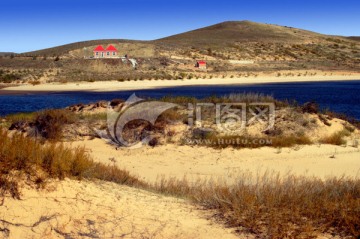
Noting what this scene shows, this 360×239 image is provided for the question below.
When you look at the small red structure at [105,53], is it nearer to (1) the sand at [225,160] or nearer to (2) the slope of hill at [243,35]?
(2) the slope of hill at [243,35]

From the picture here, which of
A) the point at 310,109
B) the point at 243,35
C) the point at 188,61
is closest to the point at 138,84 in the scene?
the point at 188,61

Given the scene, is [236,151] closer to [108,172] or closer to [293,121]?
[293,121]

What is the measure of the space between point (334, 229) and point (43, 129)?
11.2m

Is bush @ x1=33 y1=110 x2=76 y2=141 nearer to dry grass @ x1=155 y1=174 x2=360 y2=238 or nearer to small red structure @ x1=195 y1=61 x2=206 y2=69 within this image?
dry grass @ x1=155 y1=174 x2=360 y2=238

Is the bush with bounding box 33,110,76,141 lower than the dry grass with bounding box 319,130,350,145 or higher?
higher

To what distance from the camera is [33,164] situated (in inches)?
247

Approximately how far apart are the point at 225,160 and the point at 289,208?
6.53 m


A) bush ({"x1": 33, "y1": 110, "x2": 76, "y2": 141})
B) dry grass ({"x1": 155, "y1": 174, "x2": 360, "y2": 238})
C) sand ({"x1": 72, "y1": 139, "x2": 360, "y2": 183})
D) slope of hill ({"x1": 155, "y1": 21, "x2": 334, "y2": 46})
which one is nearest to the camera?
dry grass ({"x1": 155, "y1": 174, "x2": 360, "y2": 238})

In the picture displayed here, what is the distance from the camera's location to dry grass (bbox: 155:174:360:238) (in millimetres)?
5410

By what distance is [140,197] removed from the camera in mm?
6777

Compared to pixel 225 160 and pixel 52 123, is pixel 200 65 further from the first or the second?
pixel 225 160

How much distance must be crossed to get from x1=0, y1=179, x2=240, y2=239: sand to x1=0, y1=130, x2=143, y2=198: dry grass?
0.17 metres

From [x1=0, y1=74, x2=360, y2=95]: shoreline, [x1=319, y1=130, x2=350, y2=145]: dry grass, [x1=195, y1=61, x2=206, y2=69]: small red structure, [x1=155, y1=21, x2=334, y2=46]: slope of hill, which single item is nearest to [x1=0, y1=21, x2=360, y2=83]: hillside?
[x1=195, y1=61, x2=206, y2=69]: small red structure

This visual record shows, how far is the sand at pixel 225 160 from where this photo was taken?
1109 centimetres
